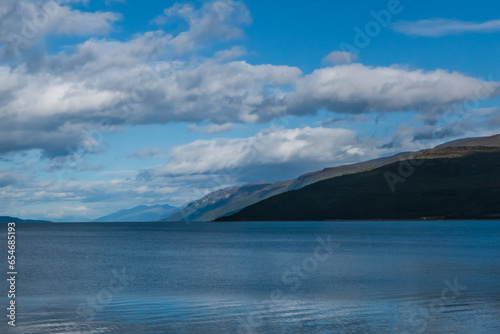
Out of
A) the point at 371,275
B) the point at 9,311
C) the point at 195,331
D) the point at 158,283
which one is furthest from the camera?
the point at 371,275

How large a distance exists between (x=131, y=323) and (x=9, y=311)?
11.9 m

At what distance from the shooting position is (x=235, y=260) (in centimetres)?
9831

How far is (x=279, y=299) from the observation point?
51500mm

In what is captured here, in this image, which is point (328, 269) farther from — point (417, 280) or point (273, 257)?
point (273, 257)

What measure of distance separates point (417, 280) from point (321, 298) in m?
19.4

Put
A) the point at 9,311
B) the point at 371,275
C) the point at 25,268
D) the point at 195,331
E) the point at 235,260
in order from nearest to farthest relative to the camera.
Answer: the point at 195,331
the point at 9,311
the point at 371,275
the point at 25,268
the point at 235,260

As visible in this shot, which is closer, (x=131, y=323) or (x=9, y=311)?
(x=131, y=323)

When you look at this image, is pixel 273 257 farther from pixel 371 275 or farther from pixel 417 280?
pixel 417 280

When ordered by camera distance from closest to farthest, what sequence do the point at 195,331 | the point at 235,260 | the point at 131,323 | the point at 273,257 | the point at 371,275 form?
1. the point at 195,331
2. the point at 131,323
3. the point at 371,275
4. the point at 235,260
5. the point at 273,257

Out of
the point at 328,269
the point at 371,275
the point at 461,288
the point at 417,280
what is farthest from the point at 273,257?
the point at 461,288

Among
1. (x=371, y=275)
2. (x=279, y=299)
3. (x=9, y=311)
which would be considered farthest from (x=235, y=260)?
(x=9, y=311)

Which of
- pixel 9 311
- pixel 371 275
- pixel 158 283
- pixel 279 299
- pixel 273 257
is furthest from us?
pixel 273 257

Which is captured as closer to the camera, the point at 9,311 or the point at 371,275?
the point at 9,311

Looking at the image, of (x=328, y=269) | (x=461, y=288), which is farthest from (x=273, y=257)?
(x=461, y=288)
